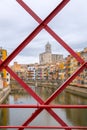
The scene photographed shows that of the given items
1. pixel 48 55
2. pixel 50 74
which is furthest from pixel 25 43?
pixel 48 55

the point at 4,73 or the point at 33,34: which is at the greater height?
the point at 4,73

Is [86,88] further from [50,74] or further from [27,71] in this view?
[27,71]

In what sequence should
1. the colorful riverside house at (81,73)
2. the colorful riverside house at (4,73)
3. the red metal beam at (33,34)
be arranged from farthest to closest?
the colorful riverside house at (81,73) → the colorful riverside house at (4,73) → the red metal beam at (33,34)

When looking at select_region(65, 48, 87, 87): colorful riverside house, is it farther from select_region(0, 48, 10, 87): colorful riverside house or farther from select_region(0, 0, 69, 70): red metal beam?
select_region(0, 0, 69, 70): red metal beam

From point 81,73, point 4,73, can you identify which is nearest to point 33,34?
point 4,73

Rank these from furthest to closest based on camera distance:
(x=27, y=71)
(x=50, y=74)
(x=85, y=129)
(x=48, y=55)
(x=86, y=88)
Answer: (x=48, y=55), (x=27, y=71), (x=50, y=74), (x=86, y=88), (x=85, y=129)

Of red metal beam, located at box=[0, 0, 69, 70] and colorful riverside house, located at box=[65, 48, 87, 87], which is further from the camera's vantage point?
colorful riverside house, located at box=[65, 48, 87, 87]

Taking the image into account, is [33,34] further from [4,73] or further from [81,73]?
[81,73]

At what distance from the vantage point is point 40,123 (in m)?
17.9

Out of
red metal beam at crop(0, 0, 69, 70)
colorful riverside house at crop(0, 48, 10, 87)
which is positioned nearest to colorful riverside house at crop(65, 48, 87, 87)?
colorful riverside house at crop(0, 48, 10, 87)

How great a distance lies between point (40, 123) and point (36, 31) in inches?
623

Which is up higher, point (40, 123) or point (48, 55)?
point (48, 55)

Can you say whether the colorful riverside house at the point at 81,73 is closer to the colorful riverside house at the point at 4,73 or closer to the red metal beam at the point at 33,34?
the colorful riverside house at the point at 4,73

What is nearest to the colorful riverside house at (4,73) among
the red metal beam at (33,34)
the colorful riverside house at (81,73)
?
the colorful riverside house at (81,73)
